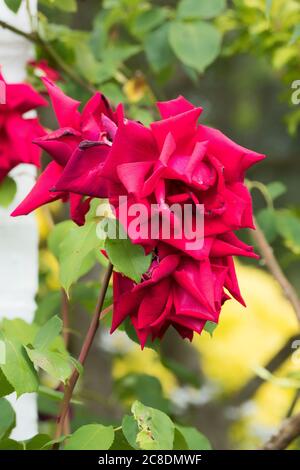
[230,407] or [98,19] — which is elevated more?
[98,19]

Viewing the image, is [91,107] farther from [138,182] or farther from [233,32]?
[233,32]

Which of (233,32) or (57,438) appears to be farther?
(233,32)

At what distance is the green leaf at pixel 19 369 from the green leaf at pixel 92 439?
0.07 meters

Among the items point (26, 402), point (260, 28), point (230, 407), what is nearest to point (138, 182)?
point (26, 402)

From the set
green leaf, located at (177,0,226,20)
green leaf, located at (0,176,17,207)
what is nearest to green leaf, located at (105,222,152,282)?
green leaf, located at (0,176,17,207)

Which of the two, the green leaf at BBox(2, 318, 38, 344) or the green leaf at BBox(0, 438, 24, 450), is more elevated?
the green leaf at BBox(2, 318, 38, 344)

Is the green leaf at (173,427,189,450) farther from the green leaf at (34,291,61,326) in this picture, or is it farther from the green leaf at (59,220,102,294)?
the green leaf at (34,291,61,326)

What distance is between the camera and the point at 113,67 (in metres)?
1.29

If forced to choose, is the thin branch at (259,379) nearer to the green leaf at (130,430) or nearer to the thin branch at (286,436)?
the thin branch at (286,436)

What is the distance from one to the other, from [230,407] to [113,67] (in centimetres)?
129

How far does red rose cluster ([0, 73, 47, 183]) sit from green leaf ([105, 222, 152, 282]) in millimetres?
275

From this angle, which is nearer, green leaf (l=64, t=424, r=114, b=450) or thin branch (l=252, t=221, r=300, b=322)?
green leaf (l=64, t=424, r=114, b=450)

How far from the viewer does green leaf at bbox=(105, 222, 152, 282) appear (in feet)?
2.27

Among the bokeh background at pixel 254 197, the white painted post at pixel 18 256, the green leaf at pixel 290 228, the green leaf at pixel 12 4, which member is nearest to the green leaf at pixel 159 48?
the bokeh background at pixel 254 197
